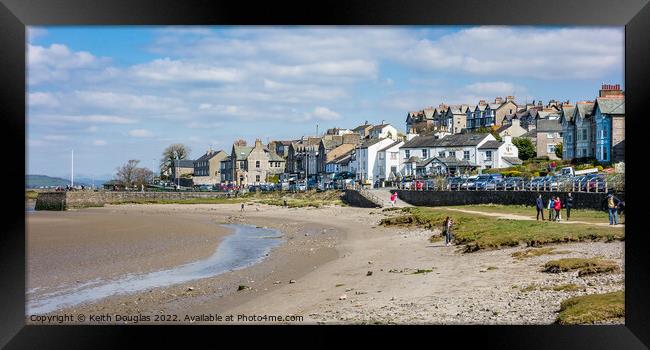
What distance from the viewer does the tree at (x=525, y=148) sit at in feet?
184

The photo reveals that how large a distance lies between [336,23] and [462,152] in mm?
51464

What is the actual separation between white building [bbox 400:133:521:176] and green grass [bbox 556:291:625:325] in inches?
1827

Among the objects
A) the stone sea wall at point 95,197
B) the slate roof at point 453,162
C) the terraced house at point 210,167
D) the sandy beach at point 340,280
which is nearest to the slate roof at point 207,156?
the terraced house at point 210,167

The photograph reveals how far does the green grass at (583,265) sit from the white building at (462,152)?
4267cm

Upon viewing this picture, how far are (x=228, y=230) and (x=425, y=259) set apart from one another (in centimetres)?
1740

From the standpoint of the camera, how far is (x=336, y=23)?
925 centimetres

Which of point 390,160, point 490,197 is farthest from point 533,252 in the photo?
point 390,160

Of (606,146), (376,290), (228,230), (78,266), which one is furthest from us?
(606,146)

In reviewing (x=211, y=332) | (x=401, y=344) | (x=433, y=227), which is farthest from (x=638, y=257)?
(x=433, y=227)

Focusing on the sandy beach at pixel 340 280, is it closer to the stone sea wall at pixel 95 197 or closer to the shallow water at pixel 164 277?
the shallow water at pixel 164 277

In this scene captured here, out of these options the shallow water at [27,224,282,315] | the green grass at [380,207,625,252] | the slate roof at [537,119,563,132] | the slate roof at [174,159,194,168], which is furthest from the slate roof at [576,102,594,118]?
the slate roof at [174,159,194,168]

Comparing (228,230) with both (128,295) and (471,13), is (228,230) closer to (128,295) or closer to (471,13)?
(128,295)

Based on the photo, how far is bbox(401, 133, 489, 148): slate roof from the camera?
58.6 metres

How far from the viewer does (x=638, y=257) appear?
9.26 meters
